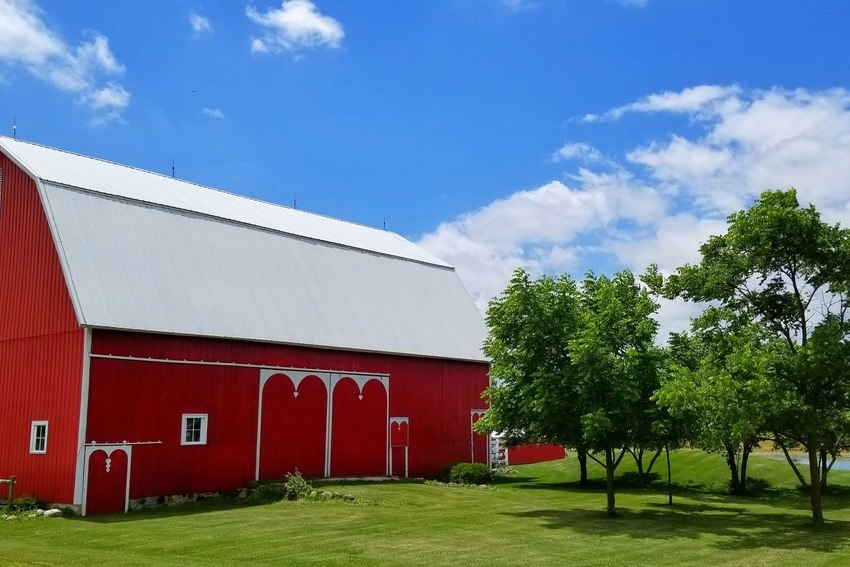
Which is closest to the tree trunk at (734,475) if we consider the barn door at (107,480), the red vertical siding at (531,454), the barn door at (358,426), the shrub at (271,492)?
the barn door at (358,426)

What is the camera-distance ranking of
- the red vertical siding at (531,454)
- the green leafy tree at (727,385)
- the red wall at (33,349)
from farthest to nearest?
the red vertical siding at (531,454) < the red wall at (33,349) < the green leafy tree at (727,385)

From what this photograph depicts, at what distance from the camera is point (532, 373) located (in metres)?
24.3

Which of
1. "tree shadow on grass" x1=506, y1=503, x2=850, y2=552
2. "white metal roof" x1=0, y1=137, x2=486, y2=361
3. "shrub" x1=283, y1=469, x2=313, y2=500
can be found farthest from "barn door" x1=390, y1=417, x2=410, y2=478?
"tree shadow on grass" x1=506, y1=503, x2=850, y2=552

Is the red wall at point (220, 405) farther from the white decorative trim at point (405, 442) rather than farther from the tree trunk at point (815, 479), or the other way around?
the tree trunk at point (815, 479)

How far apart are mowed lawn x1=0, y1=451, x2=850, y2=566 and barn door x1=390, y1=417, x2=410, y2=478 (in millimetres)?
3757

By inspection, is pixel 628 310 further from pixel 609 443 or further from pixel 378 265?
pixel 378 265

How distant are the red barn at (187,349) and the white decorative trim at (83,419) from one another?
5 cm

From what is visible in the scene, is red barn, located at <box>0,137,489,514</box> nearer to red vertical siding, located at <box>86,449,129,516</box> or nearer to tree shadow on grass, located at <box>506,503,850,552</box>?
red vertical siding, located at <box>86,449,129,516</box>

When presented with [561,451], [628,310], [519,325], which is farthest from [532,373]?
[561,451]

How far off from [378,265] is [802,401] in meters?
23.2

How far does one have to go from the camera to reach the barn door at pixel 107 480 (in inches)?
962

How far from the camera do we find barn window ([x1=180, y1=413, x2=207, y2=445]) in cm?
2758

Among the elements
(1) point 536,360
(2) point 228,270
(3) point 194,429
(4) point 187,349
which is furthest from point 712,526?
(2) point 228,270

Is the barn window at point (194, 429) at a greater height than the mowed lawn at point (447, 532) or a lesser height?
greater
